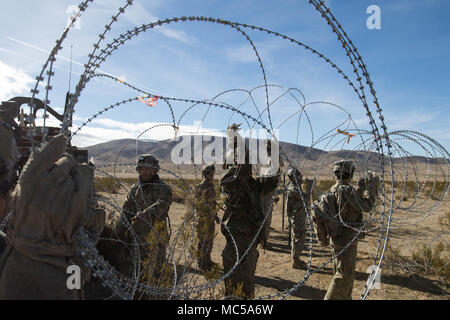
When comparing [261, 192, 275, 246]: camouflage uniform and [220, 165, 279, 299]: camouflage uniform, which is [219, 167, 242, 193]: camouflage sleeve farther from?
[261, 192, 275, 246]: camouflage uniform

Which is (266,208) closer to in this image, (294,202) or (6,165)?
(294,202)

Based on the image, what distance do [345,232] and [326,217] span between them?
0.36 meters

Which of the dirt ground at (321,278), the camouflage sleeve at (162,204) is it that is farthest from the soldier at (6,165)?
the camouflage sleeve at (162,204)

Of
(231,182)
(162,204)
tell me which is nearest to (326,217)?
(231,182)

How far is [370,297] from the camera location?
5.67 meters

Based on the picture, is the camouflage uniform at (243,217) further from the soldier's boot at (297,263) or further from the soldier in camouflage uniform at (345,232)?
the soldier's boot at (297,263)

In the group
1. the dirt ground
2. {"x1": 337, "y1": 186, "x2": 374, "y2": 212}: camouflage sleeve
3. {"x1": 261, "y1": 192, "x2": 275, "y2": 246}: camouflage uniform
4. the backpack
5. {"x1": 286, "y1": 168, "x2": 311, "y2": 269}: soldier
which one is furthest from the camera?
{"x1": 286, "y1": 168, "x2": 311, "y2": 269}: soldier

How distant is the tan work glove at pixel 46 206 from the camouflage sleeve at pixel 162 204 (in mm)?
2242

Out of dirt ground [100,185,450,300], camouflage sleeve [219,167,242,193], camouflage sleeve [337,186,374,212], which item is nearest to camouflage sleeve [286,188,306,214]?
dirt ground [100,185,450,300]

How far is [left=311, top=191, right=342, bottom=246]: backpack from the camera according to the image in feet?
14.5

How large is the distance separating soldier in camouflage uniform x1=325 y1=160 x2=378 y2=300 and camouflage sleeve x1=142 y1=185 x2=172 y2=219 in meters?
2.44

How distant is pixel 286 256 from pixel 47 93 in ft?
25.0
